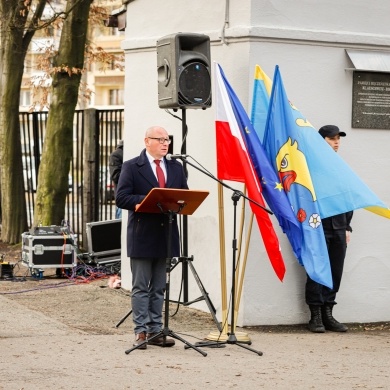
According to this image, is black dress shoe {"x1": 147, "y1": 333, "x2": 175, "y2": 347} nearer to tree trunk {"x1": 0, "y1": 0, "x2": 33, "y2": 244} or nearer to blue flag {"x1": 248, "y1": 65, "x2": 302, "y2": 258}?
blue flag {"x1": 248, "y1": 65, "x2": 302, "y2": 258}

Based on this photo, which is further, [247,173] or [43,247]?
[43,247]

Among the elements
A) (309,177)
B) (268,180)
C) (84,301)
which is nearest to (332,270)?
(309,177)

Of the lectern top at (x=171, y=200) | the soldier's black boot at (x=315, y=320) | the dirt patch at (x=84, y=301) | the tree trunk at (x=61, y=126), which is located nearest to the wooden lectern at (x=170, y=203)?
the lectern top at (x=171, y=200)

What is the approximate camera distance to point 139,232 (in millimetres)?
10219

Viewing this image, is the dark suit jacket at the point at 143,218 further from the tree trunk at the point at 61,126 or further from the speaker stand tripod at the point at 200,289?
the tree trunk at the point at 61,126

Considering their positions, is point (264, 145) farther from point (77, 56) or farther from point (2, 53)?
point (2, 53)

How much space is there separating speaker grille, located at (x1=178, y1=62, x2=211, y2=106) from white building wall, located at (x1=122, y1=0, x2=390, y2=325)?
55 centimetres

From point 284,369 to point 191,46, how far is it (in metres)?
3.60

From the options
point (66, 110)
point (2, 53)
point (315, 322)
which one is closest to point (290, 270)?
point (315, 322)

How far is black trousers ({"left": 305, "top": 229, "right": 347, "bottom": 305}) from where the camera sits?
11.8 m

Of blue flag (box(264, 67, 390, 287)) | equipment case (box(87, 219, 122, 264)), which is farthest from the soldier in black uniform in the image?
equipment case (box(87, 219, 122, 264))

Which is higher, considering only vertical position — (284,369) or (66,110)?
(66,110)

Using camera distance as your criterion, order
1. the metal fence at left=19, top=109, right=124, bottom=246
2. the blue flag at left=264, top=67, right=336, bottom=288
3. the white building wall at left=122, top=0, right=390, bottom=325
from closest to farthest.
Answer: the blue flag at left=264, top=67, right=336, bottom=288
the white building wall at left=122, top=0, right=390, bottom=325
the metal fence at left=19, top=109, right=124, bottom=246

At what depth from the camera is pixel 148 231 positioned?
33.5ft
